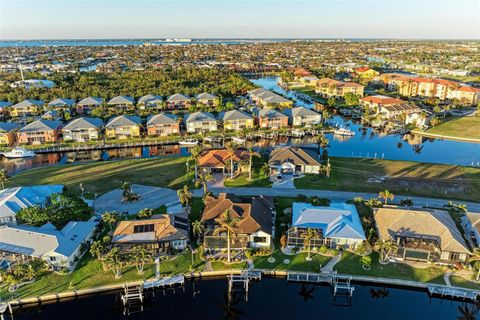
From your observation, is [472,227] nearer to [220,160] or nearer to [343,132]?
[220,160]

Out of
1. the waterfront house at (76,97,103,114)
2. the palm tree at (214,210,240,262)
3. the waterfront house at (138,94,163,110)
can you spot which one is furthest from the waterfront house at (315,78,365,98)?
the palm tree at (214,210,240,262)

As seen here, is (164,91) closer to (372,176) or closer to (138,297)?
(372,176)

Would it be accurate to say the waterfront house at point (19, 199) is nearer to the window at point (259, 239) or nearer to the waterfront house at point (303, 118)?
the window at point (259, 239)

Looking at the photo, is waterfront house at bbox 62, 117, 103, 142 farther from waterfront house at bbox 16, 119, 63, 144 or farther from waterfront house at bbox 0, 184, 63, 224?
waterfront house at bbox 0, 184, 63, 224

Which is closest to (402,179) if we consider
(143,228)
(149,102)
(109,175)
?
(143,228)

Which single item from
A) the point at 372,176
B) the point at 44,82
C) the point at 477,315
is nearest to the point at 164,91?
the point at 44,82

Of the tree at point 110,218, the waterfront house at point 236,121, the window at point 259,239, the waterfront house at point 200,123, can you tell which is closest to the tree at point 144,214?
the tree at point 110,218
